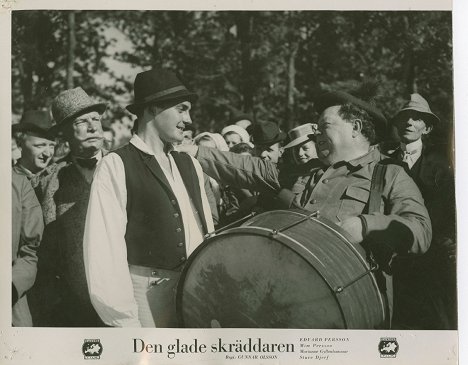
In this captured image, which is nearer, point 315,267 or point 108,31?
point 315,267

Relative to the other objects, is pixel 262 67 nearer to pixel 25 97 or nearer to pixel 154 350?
pixel 25 97

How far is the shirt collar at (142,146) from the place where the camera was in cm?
603

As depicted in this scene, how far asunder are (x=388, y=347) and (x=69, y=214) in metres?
2.80

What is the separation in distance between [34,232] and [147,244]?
96 centimetres

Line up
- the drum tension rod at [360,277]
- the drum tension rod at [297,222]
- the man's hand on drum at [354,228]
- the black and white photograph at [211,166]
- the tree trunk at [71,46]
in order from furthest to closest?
the tree trunk at [71,46] < the black and white photograph at [211,166] < the man's hand on drum at [354,228] < the drum tension rod at [297,222] < the drum tension rod at [360,277]

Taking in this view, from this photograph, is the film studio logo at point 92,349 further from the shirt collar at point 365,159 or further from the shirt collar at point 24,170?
the shirt collar at point 365,159

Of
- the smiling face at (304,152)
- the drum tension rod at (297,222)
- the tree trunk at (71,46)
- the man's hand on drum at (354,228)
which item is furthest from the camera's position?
the tree trunk at (71,46)

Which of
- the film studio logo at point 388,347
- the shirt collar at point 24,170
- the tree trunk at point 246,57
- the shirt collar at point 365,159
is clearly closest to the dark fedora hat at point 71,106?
the shirt collar at point 24,170

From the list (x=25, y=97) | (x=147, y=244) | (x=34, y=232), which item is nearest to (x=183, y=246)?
(x=147, y=244)

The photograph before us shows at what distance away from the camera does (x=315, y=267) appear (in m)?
5.33

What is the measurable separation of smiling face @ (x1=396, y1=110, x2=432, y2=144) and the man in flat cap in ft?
0.51

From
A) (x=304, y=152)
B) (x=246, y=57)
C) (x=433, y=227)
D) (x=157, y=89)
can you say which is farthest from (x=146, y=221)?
(x=433, y=227)

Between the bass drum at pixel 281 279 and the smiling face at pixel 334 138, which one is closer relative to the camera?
the bass drum at pixel 281 279

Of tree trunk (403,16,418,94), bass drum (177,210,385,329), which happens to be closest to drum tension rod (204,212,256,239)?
bass drum (177,210,385,329)
